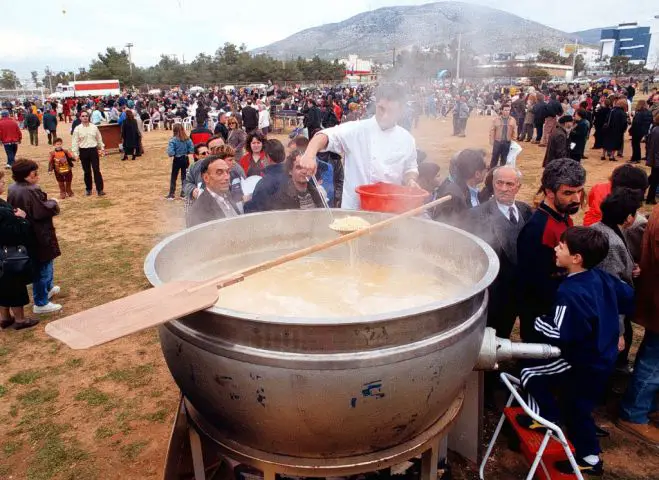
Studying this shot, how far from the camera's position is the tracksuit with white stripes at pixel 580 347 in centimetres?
251

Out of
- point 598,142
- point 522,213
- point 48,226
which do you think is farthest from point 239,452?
point 598,142

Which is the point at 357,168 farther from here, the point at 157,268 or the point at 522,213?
the point at 157,268

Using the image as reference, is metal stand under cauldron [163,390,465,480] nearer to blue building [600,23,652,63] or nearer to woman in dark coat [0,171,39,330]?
woman in dark coat [0,171,39,330]

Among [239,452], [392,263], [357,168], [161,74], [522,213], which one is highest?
[161,74]

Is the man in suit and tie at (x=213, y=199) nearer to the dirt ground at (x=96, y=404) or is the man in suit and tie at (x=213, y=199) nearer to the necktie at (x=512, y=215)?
the dirt ground at (x=96, y=404)

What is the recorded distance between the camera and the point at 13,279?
4.47 m

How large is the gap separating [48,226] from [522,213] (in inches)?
186

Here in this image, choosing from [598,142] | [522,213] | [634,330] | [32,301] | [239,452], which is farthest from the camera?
[598,142]

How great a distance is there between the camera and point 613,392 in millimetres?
3795

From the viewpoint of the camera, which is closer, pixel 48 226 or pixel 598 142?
pixel 48 226

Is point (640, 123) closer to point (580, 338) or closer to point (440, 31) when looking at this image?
point (440, 31)

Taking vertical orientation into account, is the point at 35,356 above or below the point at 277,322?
below

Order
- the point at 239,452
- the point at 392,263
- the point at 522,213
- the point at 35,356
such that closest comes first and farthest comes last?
the point at 239,452 < the point at 392,263 < the point at 522,213 < the point at 35,356

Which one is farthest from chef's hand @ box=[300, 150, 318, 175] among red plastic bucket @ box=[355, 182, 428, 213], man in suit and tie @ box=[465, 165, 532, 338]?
man in suit and tie @ box=[465, 165, 532, 338]
